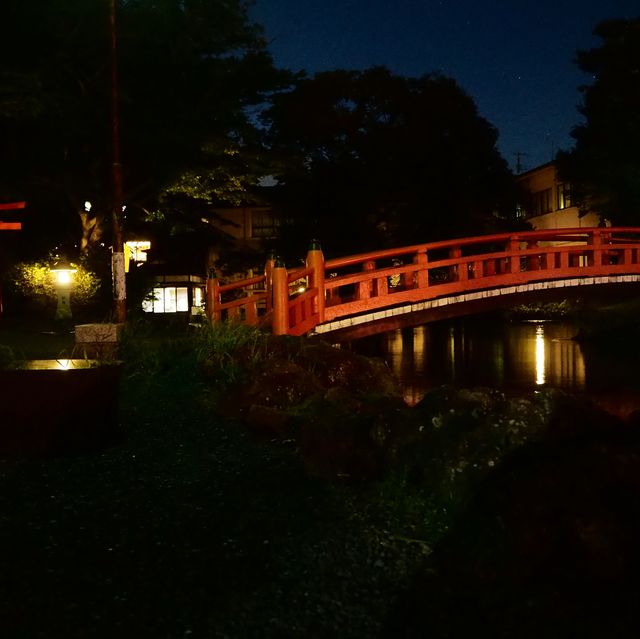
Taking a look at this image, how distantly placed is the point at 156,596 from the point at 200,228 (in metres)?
26.5

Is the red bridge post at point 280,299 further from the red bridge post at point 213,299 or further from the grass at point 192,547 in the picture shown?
the grass at point 192,547

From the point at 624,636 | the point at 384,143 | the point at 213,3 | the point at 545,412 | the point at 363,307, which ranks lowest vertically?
the point at 624,636

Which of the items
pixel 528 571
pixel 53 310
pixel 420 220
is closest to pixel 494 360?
pixel 420 220

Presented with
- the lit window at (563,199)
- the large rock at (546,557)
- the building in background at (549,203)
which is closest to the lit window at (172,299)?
the building in background at (549,203)

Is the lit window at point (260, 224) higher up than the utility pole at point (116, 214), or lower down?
higher up

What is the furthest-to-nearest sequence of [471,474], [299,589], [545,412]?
1. [545,412]
2. [471,474]
3. [299,589]

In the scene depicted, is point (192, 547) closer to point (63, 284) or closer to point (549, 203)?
point (63, 284)

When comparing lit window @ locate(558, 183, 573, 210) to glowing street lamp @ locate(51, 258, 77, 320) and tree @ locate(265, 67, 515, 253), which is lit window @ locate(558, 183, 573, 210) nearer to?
tree @ locate(265, 67, 515, 253)

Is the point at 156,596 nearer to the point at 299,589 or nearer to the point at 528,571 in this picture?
the point at 299,589

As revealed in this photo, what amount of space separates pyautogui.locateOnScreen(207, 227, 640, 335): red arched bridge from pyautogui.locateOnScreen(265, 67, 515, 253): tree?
11133 mm

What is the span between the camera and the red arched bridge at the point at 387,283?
42.8 feet

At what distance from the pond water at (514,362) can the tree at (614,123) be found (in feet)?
16.0

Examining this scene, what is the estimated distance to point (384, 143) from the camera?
2862 centimetres

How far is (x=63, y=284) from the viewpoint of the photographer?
837 inches
